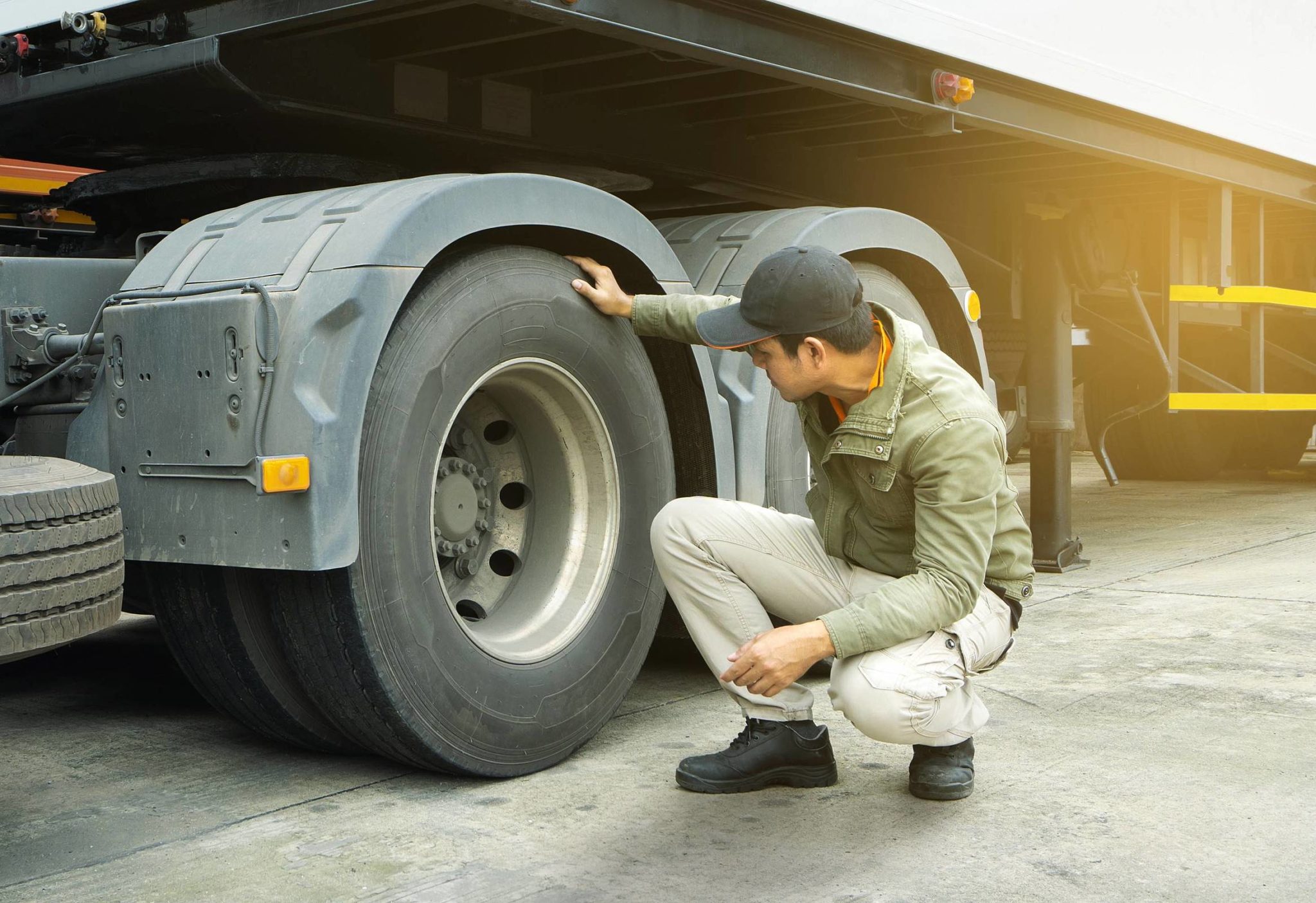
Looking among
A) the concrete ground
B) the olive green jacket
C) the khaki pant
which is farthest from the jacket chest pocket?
the concrete ground

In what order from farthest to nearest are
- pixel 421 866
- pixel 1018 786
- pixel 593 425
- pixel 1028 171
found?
pixel 1028 171
pixel 593 425
pixel 1018 786
pixel 421 866

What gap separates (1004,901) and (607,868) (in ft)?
2.23

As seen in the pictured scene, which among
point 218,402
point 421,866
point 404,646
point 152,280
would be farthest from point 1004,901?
point 152,280

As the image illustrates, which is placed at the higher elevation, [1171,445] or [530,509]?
[530,509]

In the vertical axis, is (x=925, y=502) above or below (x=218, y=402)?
below

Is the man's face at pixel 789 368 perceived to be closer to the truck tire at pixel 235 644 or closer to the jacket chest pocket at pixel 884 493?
the jacket chest pocket at pixel 884 493

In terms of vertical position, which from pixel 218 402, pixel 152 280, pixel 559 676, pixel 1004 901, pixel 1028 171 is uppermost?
pixel 1028 171

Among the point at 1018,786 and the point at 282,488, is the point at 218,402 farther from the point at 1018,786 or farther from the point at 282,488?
the point at 1018,786

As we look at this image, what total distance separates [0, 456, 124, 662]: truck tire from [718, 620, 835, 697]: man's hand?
3.68 feet

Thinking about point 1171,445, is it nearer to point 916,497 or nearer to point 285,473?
point 916,497

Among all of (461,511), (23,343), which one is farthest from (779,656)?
(23,343)

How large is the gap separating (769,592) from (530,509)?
613mm

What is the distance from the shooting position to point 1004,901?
2346 mm

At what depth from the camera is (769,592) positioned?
313 cm
